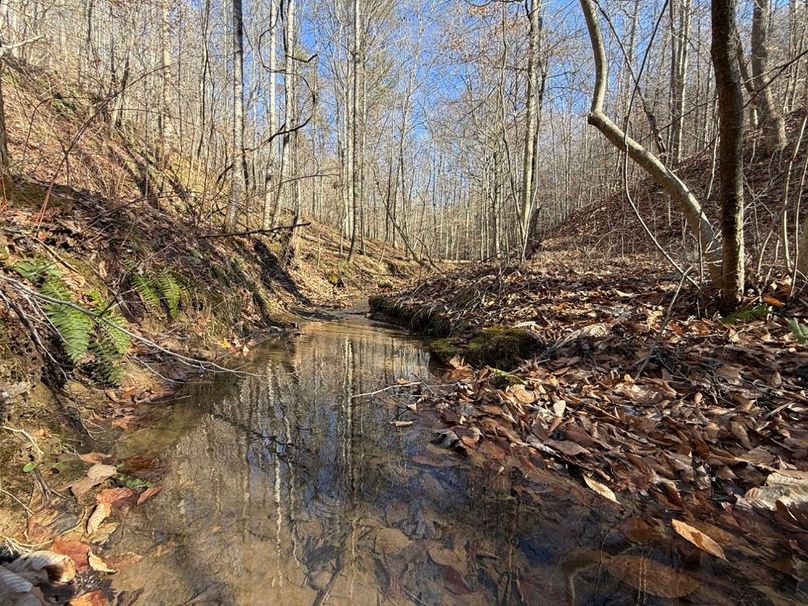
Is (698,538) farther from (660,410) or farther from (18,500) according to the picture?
(18,500)

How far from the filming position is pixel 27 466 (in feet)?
6.59

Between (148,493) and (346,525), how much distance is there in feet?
3.60

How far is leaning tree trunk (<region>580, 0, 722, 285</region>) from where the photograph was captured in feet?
14.1

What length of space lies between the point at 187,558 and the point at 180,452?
101 centimetres

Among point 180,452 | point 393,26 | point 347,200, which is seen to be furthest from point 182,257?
point 393,26

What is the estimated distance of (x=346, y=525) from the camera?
1.89 m

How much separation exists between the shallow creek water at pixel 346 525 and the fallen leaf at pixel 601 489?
0.06 m

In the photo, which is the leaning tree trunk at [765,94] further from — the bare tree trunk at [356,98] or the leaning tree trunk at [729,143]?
the bare tree trunk at [356,98]

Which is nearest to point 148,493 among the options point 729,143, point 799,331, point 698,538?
point 698,538

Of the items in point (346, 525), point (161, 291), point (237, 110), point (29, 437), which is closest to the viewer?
point (346, 525)

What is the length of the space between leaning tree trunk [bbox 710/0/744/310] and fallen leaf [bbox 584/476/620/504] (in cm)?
299

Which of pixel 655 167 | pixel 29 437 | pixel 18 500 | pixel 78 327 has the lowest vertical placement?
pixel 18 500

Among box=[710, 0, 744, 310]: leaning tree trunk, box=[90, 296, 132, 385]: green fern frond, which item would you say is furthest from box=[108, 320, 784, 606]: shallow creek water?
box=[710, 0, 744, 310]: leaning tree trunk

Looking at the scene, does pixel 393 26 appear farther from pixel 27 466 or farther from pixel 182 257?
pixel 27 466
